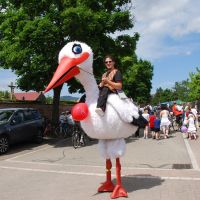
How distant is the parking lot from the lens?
7668 millimetres

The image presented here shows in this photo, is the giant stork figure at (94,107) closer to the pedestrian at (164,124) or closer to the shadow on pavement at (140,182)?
the shadow on pavement at (140,182)

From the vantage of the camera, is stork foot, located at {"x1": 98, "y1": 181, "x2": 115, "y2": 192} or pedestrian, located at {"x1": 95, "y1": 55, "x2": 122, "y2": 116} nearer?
pedestrian, located at {"x1": 95, "y1": 55, "x2": 122, "y2": 116}

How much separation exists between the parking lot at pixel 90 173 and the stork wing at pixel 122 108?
1.49 m

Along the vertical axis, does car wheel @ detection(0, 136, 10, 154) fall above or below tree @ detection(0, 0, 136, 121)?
below

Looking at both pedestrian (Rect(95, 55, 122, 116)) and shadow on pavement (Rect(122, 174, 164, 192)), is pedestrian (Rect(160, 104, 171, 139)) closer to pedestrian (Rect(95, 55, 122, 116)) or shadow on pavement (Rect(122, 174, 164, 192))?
shadow on pavement (Rect(122, 174, 164, 192))

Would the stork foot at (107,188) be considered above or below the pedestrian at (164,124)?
below

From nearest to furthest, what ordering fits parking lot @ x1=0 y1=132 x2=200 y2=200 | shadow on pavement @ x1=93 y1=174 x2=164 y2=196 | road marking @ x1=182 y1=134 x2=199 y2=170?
parking lot @ x1=0 y1=132 x2=200 y2=200, shadow on pavement @ x1=93 y1=174 x2=164 y2=196, road marking @ x1=182 y1=134 x2=199 y2=170

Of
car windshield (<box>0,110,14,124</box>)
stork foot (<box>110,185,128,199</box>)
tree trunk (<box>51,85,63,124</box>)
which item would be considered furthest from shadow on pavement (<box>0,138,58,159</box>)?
stork foot (<box>110,185,128,199</box>)

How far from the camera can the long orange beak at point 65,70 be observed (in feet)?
22.0

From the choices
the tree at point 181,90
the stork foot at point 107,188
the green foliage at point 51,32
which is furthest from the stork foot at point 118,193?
the tree at point 181,90

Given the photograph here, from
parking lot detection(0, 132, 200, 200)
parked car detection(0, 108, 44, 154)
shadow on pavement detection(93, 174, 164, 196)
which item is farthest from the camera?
parked car detection(0, 108, 44, 154)

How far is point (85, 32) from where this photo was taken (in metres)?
18.7

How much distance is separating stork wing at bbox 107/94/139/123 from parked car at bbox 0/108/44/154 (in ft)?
28.5

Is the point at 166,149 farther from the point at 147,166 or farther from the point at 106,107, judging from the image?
the point at 106,107
